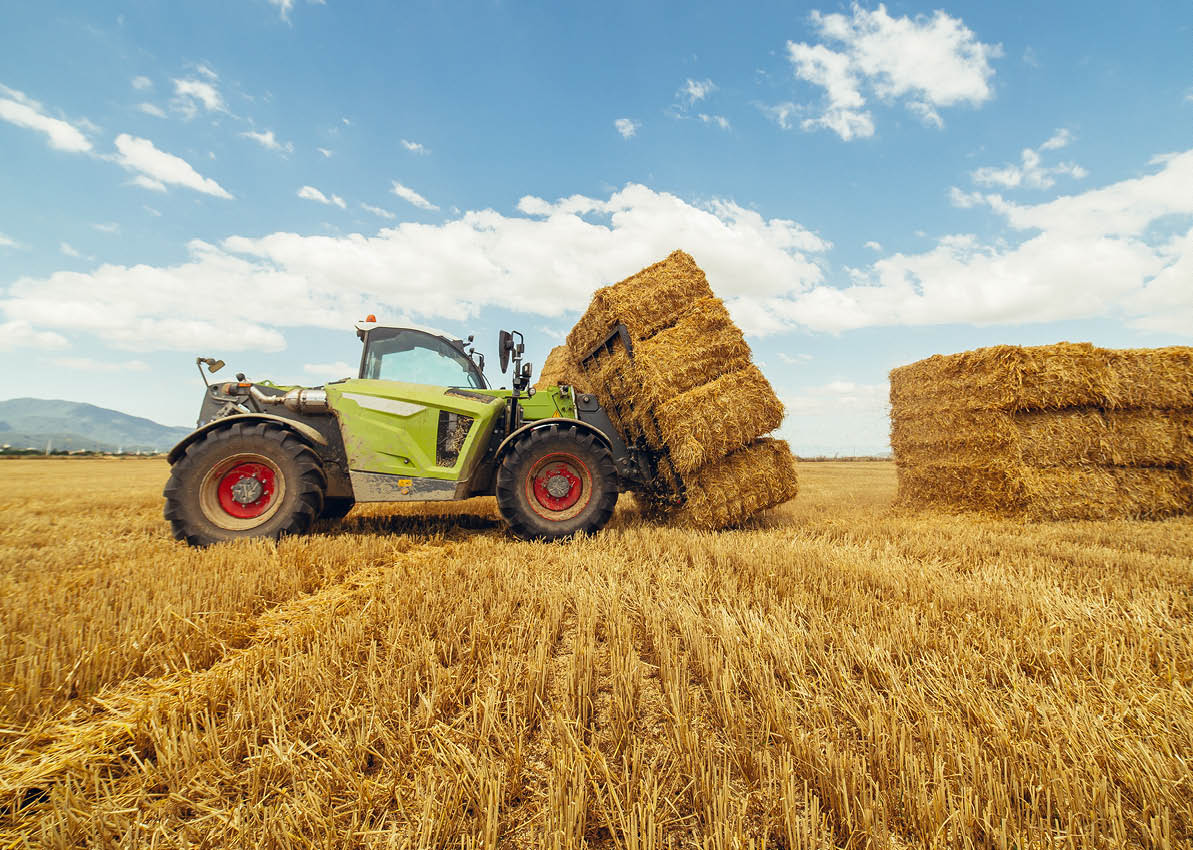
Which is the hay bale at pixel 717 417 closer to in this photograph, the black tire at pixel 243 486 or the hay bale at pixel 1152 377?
the black tire at pixel 243 486

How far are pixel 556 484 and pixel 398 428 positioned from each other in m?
1.53

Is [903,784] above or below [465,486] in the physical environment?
below

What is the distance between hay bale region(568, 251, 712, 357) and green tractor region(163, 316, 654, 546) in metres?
1.07

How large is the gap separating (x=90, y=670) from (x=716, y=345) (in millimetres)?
4700

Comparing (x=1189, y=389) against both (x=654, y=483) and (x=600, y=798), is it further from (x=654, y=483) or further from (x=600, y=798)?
(x=600, y=798)

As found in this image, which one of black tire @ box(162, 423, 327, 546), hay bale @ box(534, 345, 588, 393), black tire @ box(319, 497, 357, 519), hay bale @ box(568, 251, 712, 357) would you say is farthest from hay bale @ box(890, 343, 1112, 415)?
black tire @ box(319, 497, 357, 519)

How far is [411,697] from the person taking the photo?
5.64ft

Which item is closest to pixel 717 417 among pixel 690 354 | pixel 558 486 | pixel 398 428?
pixel 690 354

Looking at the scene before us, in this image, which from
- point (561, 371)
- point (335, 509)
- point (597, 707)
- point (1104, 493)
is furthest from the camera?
point (561, 371)

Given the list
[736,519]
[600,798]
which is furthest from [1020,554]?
[600,798]

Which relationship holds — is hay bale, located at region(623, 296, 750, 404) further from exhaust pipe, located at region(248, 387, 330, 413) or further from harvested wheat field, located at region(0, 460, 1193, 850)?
exhaust pipe, located at region(248, 387, 330, 413)

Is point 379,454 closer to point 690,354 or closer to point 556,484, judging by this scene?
point 556,484

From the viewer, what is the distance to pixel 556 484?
4.58m

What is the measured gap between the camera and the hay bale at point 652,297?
4938 millimetres
